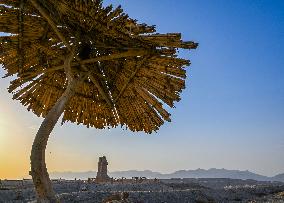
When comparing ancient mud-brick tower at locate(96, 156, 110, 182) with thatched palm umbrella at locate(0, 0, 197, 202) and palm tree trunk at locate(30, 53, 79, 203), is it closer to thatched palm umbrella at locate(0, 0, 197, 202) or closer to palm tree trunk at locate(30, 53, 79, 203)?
thatched palm umbrella at locate(0, 0, 197, 202)

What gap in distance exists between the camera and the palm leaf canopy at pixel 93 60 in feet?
14.0

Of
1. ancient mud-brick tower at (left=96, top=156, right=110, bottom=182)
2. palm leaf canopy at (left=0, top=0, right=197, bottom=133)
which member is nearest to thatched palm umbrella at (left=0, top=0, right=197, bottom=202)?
palm leaf canopy at (left=0, top=0, right=197, bottom=133)

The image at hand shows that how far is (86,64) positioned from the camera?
15.2 feet

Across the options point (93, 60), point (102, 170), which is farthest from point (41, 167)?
point (102, 170)

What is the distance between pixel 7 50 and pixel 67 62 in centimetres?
99

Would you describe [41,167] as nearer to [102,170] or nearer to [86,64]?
[86,64]

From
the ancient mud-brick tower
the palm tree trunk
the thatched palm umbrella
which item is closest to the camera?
the palm tree trunk

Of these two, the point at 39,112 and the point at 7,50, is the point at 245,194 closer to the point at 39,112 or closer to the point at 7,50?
the point at 39,112

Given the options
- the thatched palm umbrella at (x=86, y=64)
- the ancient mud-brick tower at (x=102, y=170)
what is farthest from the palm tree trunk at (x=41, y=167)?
the ancient mud-brick tower at (x=102, y=170)

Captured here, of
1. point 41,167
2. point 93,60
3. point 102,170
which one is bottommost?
point 41,167

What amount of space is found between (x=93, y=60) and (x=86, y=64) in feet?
0.95

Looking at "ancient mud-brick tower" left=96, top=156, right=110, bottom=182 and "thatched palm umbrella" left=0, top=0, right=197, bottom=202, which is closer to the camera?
"thatched palm umbrella" left=0, top=0, right=197, bottom=202

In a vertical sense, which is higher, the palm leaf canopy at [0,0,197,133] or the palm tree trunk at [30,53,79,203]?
the palm leaf canopy at [0,0,197,133]

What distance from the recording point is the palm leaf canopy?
4.26m
